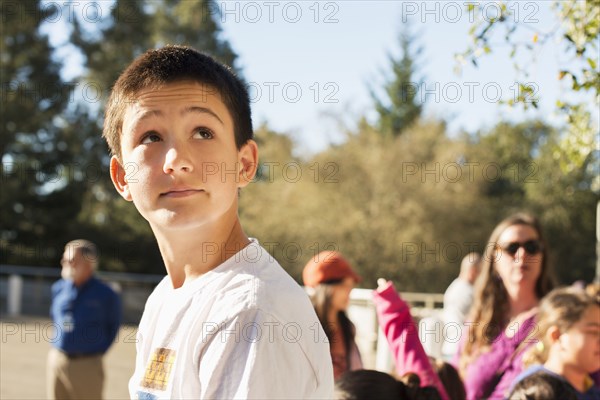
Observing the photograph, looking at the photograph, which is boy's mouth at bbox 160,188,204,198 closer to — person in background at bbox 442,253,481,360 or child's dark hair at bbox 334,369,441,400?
child's dark hair at bbox 334,369,441,400

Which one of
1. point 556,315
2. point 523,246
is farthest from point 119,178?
point 523,246

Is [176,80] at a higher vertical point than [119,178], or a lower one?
higher

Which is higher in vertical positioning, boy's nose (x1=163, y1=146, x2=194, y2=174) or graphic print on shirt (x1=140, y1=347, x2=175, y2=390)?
boy's nose (x1=163, y1=146, x2=194, y2=174)

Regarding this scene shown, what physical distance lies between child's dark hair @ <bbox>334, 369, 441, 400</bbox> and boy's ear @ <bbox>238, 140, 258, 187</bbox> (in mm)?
1455

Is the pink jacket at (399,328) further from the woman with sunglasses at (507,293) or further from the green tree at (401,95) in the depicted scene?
the green tree at (401,95)

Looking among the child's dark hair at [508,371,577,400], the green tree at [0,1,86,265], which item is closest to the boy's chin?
the child's dark hair at [508,371,577,400]

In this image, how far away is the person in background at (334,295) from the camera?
16.3 ft

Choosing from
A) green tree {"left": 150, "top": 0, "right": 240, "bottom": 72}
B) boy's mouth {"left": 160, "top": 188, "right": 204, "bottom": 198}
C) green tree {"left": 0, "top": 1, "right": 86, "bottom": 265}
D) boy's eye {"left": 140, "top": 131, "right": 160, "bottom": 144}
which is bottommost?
boy's mouth {"left": 160, "top": 188, "right": 204, "bottom": 198}

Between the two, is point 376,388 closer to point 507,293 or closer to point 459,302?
point 507,293

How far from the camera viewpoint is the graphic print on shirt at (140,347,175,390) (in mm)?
1444

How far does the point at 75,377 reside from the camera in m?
7.61

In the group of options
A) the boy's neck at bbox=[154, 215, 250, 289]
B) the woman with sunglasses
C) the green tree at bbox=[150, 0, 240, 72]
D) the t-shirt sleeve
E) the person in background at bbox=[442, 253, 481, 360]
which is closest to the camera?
the t-shirt sleeve

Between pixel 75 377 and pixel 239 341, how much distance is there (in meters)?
6.77

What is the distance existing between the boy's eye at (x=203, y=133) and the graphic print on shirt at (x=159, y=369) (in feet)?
1.25
